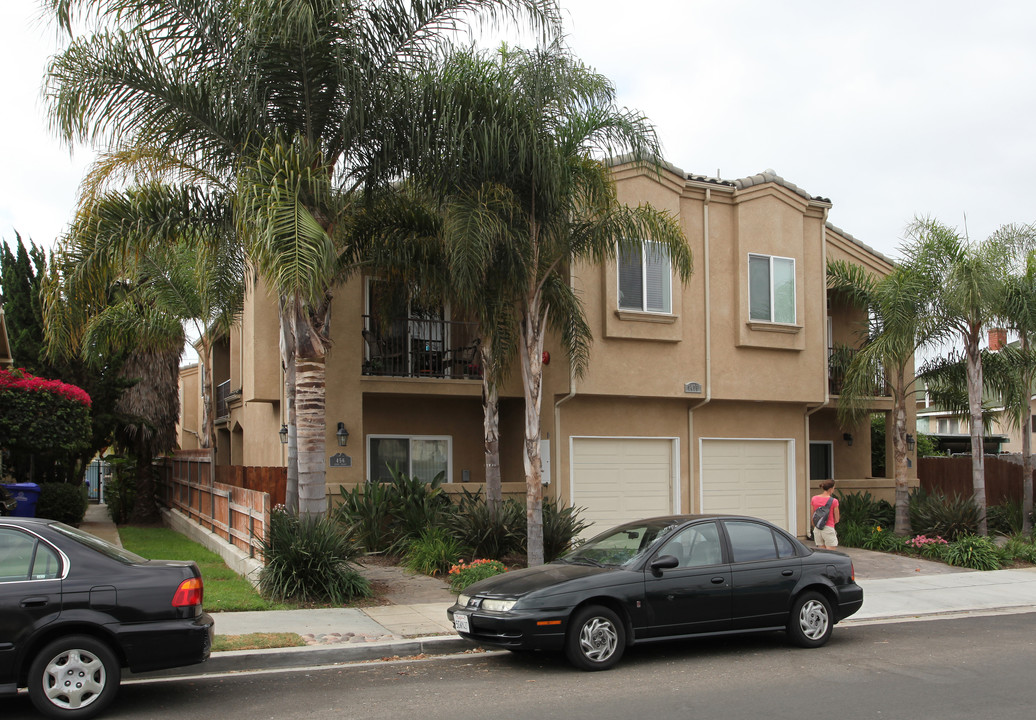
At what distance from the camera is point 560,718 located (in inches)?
270

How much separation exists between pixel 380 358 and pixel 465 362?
5.67ft

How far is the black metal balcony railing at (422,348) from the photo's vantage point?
1741 cm

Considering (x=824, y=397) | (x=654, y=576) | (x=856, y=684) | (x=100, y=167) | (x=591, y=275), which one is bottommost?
(x=856, y=684)

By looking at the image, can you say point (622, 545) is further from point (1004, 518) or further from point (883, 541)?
point (1004, 518)

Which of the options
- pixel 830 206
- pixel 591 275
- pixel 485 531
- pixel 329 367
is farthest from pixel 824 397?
pixel 329 367

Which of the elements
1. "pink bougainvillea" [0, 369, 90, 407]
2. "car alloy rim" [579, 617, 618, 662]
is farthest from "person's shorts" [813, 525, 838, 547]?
"pink bougainvillea" [0, 369, 90, 407]

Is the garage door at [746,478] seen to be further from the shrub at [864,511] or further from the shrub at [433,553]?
the shrub at [433,553]

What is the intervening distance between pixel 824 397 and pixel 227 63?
13.2m

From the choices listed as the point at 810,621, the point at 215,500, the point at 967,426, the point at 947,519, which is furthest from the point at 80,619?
the point at 967,426

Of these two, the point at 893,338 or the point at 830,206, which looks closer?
the point at 893,338

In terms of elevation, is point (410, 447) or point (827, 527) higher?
point (410, 447)

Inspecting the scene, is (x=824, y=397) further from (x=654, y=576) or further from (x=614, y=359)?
(x=654, y=576)

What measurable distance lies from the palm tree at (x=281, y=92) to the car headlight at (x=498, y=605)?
3.90 meters

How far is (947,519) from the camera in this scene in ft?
58.6
